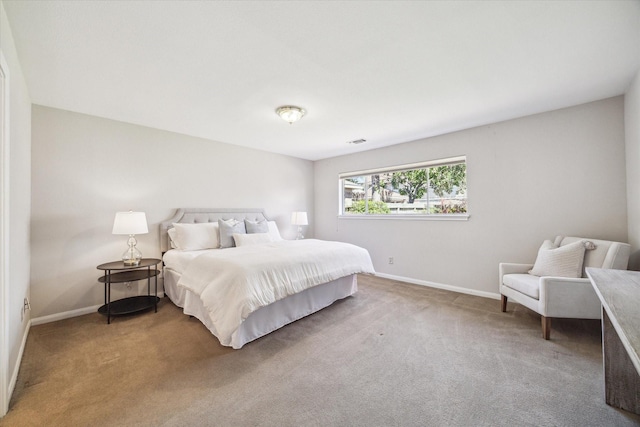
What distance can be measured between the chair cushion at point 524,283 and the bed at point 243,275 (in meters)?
1.56

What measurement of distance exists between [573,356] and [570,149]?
2.26 meters

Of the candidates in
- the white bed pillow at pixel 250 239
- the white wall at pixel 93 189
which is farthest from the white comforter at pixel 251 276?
the white wall at pixel 93 189

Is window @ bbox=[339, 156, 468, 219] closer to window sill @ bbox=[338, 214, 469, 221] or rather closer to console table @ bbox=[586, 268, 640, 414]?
window sill @ bbox=[338, 214, 469, 221]

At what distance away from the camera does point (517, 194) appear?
330cm

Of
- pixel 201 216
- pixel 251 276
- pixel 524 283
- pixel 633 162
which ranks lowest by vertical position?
pixel 524 283

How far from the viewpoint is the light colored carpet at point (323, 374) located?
1.51 meters

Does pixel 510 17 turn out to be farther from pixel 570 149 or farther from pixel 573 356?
pixel 573 356

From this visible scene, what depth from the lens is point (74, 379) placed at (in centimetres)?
184

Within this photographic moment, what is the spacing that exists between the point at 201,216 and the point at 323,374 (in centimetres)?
308

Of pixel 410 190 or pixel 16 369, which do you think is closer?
pixel 16 369

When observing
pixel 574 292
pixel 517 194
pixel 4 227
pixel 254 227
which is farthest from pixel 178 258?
pixel 517 194

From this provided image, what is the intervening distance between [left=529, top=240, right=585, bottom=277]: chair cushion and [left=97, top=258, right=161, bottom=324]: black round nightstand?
4.35m

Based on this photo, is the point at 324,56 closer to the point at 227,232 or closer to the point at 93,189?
the point at 227,232

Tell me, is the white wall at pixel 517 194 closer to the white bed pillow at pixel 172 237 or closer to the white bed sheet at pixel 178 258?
the white bed sheet at pixel 178 258
